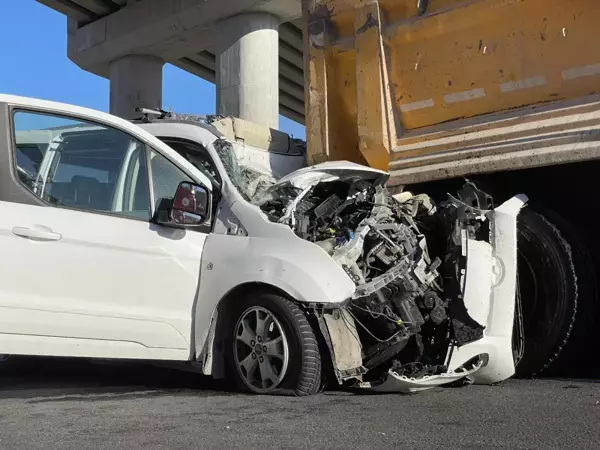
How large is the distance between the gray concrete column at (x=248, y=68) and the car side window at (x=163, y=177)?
9.54m

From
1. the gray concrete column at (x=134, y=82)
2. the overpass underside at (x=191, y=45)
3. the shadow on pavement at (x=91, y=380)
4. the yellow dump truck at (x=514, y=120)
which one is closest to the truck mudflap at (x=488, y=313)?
the yellow dump truck at (x=514, y=120)

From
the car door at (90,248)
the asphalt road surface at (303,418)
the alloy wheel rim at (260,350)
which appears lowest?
the asphalt road surface at (303,418)

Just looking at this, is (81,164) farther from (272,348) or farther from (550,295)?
(550,295)

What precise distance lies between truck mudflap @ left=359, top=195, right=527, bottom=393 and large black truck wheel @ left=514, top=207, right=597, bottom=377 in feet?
0.93

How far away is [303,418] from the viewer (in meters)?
3.62

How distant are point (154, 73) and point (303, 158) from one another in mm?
13061

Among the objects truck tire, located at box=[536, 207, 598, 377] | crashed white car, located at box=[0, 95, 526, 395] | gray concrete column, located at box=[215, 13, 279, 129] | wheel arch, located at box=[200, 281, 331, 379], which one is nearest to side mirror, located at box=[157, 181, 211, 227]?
crashed white car, located at box=[0, 95, 526, 395]

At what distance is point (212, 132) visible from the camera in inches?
207

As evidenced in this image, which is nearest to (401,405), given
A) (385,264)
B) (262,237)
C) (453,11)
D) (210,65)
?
(385,264)

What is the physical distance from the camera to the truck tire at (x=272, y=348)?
4.18 metres

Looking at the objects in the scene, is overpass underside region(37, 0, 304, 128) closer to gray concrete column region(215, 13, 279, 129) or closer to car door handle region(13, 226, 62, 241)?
gray concrete column region(215, 13, 279, 129)

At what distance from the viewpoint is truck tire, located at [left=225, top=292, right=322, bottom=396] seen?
13.7 ft

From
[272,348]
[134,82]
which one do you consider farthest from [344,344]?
[134,82]

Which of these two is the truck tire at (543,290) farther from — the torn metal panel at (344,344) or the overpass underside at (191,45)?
the overpass underside at (191,45)
